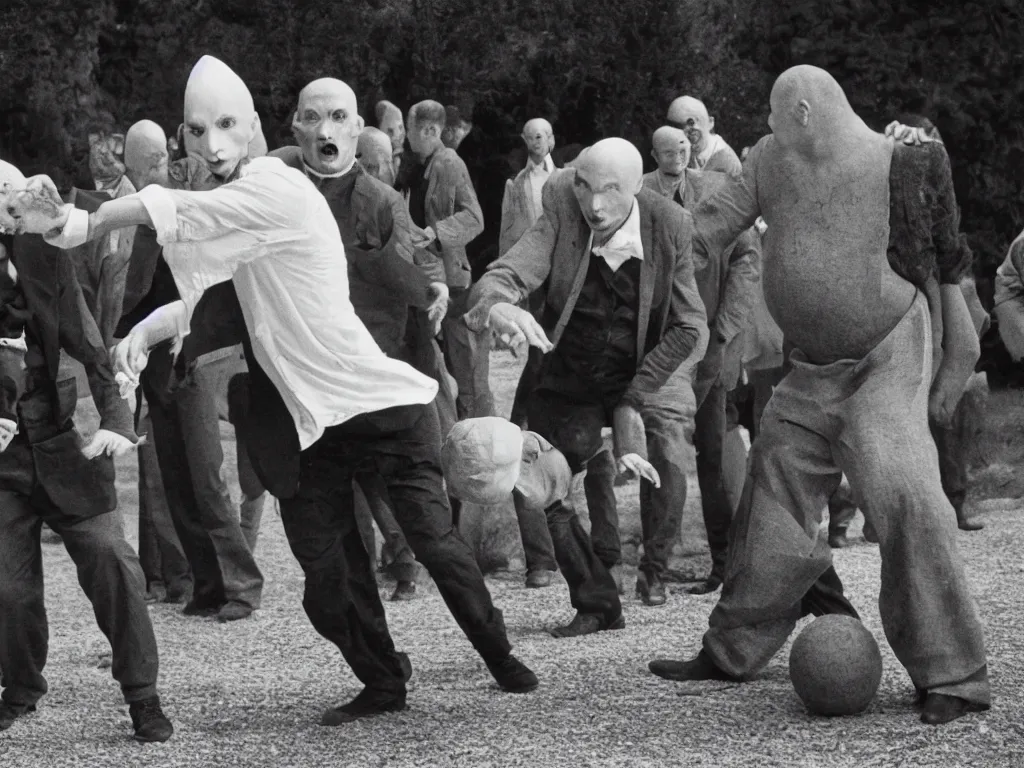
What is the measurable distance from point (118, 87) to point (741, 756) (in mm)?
10695

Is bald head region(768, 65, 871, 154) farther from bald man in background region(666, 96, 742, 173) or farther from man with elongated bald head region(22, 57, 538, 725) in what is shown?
bald man in background region(666, 96, 742, 173)

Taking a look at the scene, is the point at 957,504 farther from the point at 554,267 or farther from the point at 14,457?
the point at 14,457

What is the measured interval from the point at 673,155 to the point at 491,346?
278 centimetres

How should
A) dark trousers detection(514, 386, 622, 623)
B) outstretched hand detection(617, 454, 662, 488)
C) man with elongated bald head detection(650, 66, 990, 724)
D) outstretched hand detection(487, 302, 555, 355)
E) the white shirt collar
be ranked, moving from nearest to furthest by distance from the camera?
man with elongated bald head detection(650, 66, 990, 724) → outstretched hand detection(487, 302, 555, 355) → outstretched hand detection(617, 454, 662, 488) → the white shirt collar → dark trousers detection(514, 386, 622, 623)

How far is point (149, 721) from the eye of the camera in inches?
239

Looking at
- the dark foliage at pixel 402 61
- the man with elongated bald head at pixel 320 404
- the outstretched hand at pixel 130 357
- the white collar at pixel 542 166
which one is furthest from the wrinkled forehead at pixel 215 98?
the dark foliage at pixel 402 61

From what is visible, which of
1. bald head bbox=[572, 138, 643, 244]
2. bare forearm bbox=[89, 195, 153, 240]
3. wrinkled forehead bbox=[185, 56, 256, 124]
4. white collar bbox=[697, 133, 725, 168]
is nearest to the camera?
bare forearm bbox=[89, 195, 153, 240]

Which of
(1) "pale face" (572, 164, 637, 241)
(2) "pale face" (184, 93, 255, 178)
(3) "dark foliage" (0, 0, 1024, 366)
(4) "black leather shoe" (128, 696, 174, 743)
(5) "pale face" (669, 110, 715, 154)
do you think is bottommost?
(4) "black leather shoe" (128, 696, 174, 743)

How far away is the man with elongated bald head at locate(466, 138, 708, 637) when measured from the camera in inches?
284

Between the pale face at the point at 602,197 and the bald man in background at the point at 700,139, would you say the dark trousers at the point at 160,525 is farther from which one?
the bald man in background at the point at 700,139

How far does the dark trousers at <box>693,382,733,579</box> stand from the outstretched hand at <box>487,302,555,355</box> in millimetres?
2373

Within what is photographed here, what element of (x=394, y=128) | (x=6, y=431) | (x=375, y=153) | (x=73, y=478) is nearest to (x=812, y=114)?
(x=73, y=478)

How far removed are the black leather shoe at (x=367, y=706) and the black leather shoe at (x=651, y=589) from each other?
2.19 m

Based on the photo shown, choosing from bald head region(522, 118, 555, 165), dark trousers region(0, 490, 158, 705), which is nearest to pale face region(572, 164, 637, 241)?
dark trousers region(0, 490, 158, 705)
